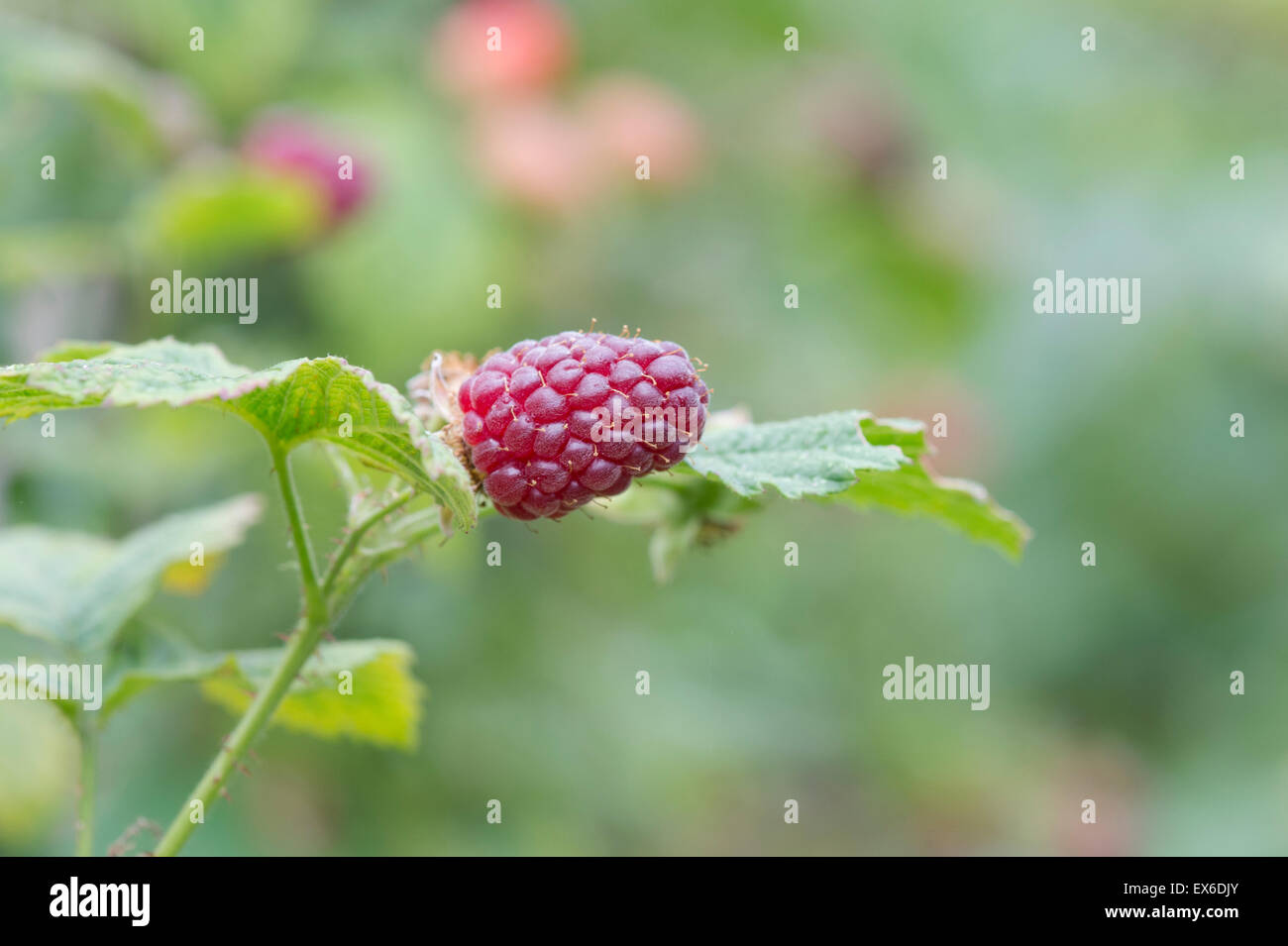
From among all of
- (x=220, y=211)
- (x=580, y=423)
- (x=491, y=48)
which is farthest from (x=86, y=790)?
(x=491, y=48)

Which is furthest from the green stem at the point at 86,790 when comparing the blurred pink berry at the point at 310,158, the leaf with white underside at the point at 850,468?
the blurred pink berry at the point at 310,158

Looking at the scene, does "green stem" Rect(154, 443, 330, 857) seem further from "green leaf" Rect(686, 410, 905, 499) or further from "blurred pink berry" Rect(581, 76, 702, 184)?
"blurred pink berry" Rect(581, 76, 702, 184)

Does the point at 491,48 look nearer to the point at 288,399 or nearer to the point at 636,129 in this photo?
the point at 636,129

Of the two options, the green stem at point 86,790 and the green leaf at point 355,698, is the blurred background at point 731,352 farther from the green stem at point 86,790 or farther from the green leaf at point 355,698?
the green stem at point 86,790

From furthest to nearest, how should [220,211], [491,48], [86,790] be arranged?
[491,48] < [220,211] < [86,790]

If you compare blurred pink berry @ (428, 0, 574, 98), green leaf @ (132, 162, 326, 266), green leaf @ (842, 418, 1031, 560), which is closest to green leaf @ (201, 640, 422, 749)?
green leaf @ (842, 418, 1031, 560)

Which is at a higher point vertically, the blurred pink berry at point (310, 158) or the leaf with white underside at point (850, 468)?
the blurred pink berry at point (310, 158)
